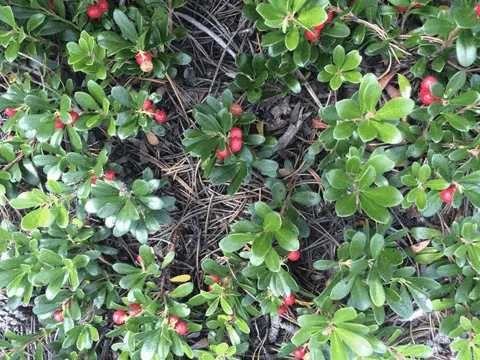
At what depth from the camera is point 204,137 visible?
89.0 inches

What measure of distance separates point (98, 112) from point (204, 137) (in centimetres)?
66

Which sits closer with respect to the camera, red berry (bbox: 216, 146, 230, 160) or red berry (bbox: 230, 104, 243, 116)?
red berry (bbox: 216, 146, 230, 160)

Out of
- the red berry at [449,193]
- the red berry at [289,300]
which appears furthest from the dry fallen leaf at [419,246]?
the red berry at [289,300]

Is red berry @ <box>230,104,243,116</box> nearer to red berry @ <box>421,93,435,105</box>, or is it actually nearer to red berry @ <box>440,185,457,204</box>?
red berry @ <box>421,93,435,105</box>

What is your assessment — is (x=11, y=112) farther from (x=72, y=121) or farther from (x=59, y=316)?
(x=59, y=316)

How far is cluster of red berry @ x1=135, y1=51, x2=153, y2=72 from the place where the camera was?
2375 mm

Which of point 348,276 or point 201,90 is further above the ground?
point 201,90

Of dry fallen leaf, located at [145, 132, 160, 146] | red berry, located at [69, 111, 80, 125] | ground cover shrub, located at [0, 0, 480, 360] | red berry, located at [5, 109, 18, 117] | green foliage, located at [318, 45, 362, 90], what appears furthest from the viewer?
dry fallen leaf, located at [145, 132, 160, 146]

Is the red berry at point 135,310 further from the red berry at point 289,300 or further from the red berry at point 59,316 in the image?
the red berry at point 289,300

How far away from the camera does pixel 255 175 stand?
2637mm

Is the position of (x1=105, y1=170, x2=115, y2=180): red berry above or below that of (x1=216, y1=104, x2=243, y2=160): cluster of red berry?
below

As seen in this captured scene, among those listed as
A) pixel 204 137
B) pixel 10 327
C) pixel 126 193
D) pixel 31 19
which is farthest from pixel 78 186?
pixel 10 327

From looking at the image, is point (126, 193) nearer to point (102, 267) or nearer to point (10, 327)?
point (102, 267)

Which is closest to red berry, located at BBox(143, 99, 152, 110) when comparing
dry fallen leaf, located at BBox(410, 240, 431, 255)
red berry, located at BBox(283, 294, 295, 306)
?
red berry, located at BBox(283, 294, 295, 306)
